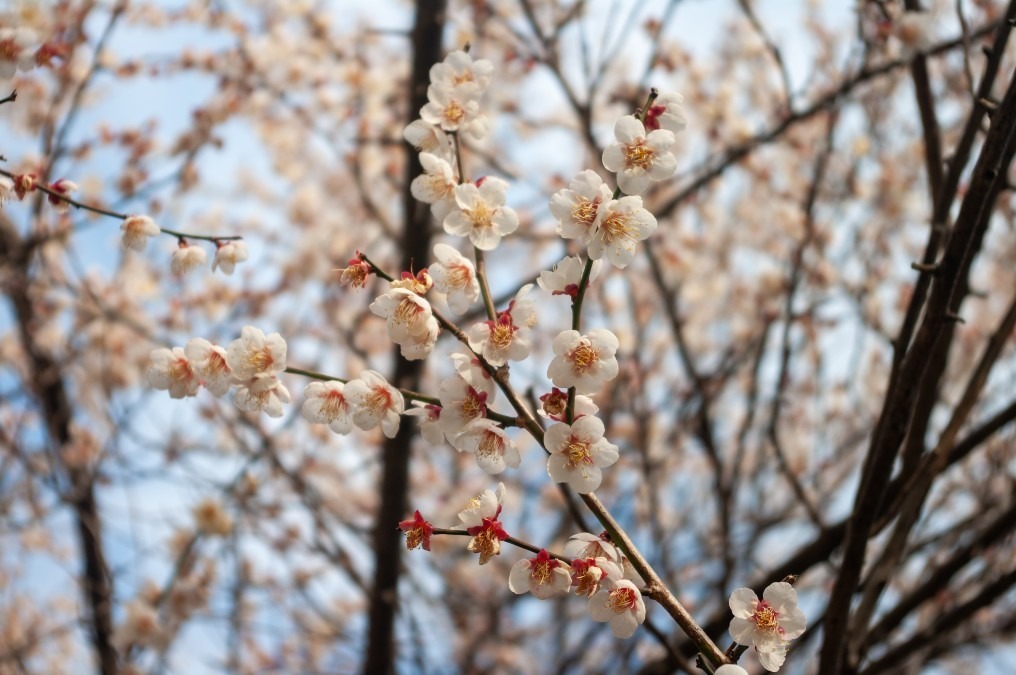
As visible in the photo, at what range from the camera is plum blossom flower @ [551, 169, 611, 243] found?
1309 mm

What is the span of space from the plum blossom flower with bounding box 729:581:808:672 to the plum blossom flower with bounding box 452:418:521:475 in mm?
411

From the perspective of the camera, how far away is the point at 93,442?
5062 millimetres

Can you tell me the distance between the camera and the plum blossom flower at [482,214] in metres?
1.40

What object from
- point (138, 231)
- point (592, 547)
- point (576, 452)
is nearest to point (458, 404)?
point (576, 452)

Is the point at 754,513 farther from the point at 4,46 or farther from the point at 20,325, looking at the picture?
the point at 20,325

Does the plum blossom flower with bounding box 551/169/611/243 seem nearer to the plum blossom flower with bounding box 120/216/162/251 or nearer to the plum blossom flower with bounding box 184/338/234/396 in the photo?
the plum blossom flower with bounding box 184/338/234/396

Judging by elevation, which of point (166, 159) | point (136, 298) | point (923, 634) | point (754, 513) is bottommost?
point (923, 634)

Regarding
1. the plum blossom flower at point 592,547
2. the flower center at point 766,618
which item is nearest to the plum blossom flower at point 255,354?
the plum blossom flower at point 592,547

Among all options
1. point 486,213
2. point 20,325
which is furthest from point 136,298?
point 486,213

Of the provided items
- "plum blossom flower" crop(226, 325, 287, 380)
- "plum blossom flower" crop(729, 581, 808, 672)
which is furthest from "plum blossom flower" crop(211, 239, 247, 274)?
"plum blossom flower" crop(729, 581, 808, 672)

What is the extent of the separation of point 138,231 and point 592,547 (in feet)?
3.73

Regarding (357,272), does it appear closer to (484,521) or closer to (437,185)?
(437,185)

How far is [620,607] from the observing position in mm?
1256

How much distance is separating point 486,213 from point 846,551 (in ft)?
3.43
